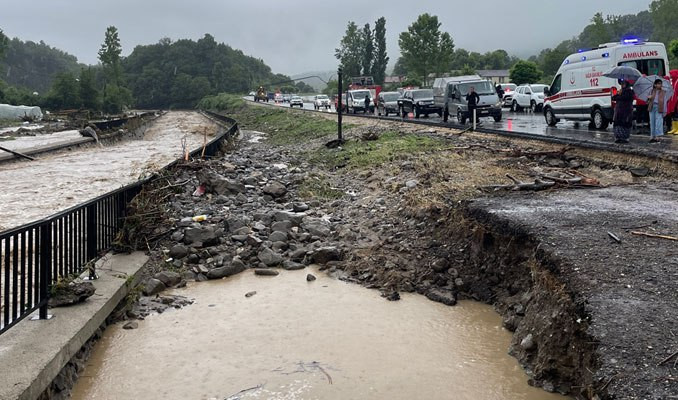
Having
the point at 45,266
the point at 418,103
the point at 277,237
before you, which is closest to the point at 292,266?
the point at 277,237

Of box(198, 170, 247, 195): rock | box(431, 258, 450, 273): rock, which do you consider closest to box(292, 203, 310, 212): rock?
box(198, 170, 247, 195): rock

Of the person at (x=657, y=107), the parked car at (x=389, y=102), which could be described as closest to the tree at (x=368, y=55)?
the parked car at (x=389, y=102)

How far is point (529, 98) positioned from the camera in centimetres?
3594

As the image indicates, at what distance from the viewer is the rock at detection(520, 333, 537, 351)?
5559 mm

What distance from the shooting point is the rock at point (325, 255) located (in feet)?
28.8

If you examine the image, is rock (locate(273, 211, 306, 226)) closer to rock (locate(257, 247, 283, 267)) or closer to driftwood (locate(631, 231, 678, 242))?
rock (locate(257, 247, 283, 267))

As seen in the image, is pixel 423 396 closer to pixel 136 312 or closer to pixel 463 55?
pixel 136 312

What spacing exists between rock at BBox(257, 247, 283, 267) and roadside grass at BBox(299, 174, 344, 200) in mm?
3861

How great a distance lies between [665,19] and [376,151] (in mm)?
106148

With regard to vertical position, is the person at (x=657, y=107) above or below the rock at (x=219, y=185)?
above

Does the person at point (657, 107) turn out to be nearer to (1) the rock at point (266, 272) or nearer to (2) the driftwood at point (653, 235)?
(2) the driftwood at point (653, 235)

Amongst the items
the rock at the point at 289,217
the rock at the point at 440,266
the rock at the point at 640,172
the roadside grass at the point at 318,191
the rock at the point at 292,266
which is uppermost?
the rock at the point at 640,172

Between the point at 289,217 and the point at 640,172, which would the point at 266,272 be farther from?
the point at 640,172

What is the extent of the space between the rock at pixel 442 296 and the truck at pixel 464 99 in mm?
18715
